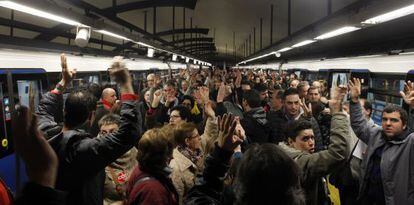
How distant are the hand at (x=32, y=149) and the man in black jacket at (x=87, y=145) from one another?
3.43 feet

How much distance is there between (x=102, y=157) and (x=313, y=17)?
8.21m

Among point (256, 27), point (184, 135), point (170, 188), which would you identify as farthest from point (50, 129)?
point (256, 27)

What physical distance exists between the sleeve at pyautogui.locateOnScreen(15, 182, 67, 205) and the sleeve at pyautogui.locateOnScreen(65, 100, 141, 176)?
105cm

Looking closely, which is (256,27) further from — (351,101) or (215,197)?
(215,197)

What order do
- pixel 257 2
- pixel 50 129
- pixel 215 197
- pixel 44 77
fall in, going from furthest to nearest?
pixel 257 2
pixel 44 77
pixel 50 129
pixel 215 197

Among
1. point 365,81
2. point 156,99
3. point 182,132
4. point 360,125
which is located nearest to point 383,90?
point 365,81

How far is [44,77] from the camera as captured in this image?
18.0ft

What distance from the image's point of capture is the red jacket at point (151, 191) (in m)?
2.01

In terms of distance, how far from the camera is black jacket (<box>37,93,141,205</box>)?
2.06 metres

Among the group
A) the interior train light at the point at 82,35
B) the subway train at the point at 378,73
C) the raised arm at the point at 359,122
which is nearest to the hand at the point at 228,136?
the raised arm at the point at 359,122

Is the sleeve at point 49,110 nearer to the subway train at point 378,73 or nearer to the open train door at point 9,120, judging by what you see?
the open train door at point 9,120

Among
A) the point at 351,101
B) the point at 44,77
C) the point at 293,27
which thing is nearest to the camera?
the point at 351,101

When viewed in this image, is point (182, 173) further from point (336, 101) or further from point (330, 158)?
point (336, 101)

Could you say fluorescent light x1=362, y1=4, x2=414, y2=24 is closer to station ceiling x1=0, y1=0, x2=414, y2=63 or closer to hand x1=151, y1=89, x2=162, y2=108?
station ceiling x1=0, y1=0, x2=414, y2=63
